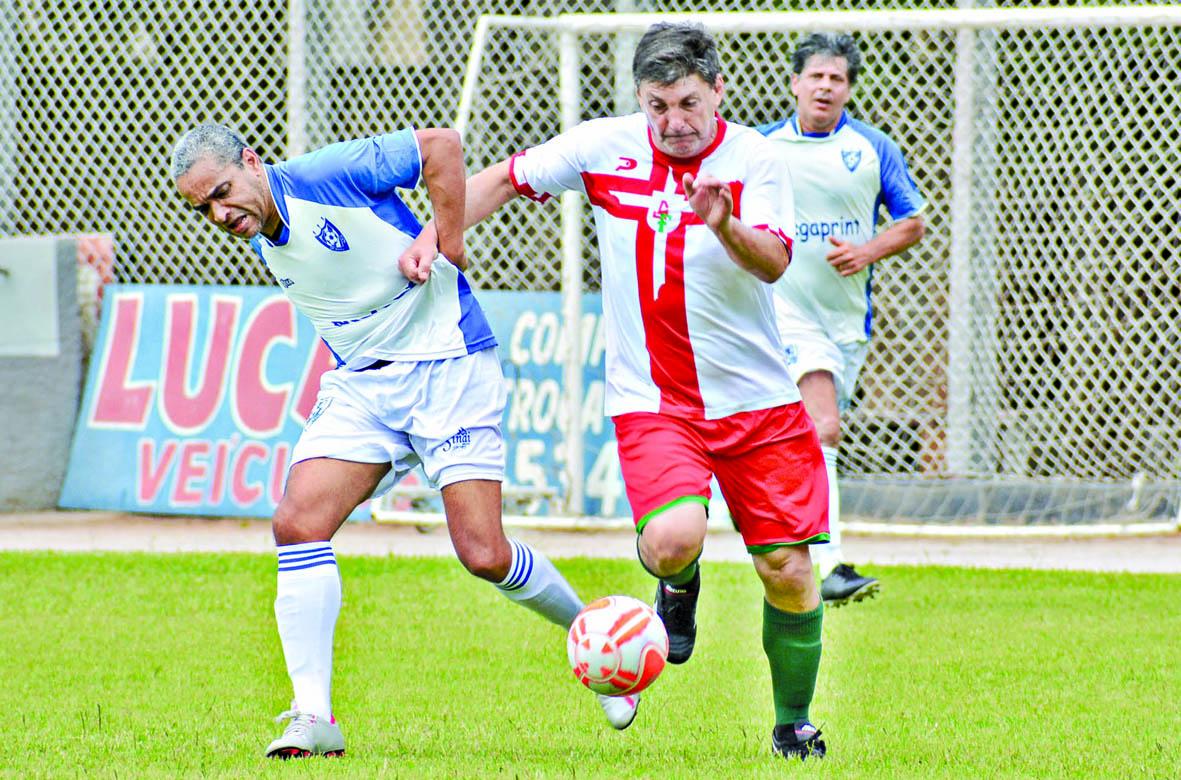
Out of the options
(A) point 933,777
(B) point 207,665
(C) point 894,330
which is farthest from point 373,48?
(A) point 933,777

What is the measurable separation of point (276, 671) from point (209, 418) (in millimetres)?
4774

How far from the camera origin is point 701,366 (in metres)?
4.92

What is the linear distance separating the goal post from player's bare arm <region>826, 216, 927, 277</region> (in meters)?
2.53

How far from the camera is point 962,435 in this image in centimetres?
1027

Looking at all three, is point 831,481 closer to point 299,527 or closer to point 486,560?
point 486,560

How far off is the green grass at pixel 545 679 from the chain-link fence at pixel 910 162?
1.81 meters

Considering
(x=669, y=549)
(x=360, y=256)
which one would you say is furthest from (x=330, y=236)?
(x=669, y=549)

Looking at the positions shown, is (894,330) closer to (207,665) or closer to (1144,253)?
(1144,253)

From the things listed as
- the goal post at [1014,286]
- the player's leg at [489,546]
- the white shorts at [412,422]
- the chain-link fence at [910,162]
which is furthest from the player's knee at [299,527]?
the chain-link fence at [910,162]

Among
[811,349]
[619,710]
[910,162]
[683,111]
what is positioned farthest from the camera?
[910,162]

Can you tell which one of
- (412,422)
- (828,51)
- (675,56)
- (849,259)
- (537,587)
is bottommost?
(537,587)

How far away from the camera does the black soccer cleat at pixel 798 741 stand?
15.8ft

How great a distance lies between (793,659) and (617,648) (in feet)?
1.88

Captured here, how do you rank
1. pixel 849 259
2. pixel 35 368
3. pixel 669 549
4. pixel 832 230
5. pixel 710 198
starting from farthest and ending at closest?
pixel 35 368 < pixel 832 230 < pixel 849 259 < pixel 669 549 < pixel 710 198
